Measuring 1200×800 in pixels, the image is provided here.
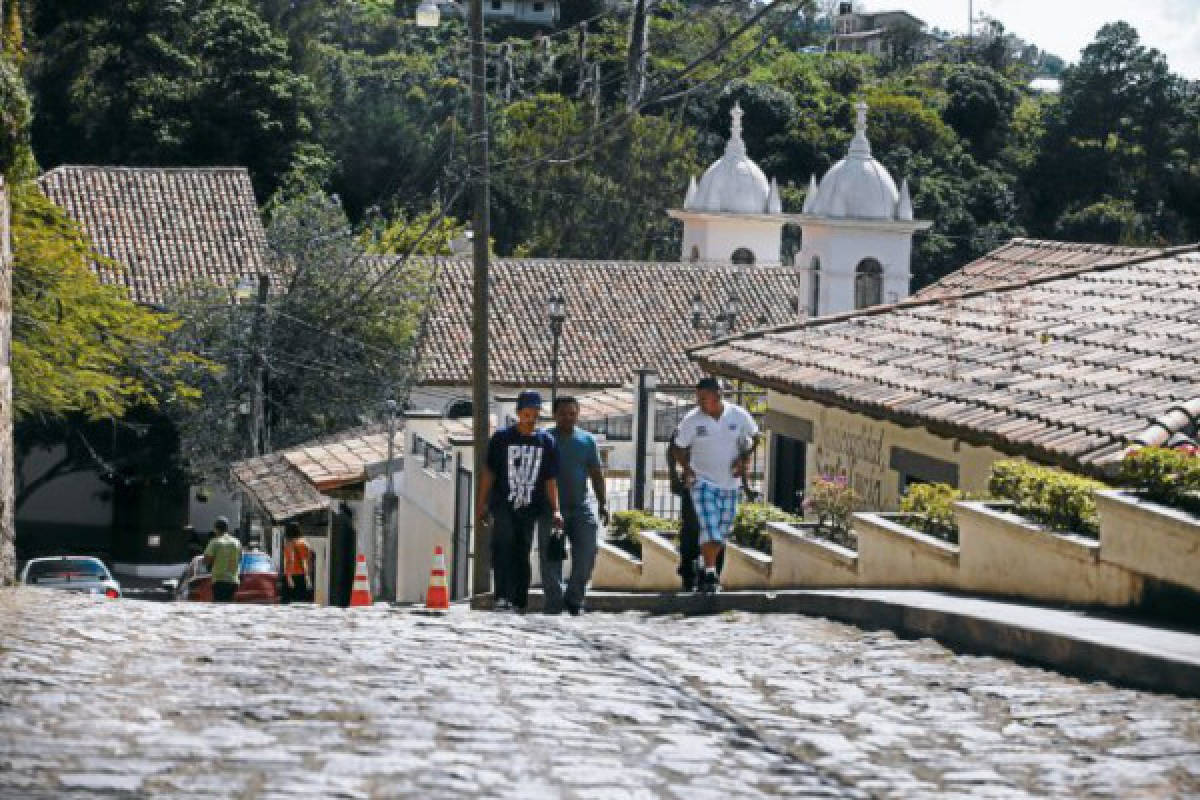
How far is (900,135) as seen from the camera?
9231cm

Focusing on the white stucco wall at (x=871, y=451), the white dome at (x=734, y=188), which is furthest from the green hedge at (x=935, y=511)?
the white dome at (x=734, y=188)

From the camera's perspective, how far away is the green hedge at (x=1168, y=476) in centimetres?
1164

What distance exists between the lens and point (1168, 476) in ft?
38.8

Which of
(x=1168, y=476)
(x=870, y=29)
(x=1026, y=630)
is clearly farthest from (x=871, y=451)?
(x=870, y=29)

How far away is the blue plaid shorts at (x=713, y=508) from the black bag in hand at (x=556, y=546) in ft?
2.93

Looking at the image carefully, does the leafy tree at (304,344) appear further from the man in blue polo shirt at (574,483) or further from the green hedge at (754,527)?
the man in blue polo shirt at (574,483)

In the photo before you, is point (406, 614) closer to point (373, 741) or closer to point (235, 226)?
point (373, 741)

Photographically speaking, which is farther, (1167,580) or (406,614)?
(406,614)

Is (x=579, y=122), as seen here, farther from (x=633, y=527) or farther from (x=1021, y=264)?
(x=633, y=527)

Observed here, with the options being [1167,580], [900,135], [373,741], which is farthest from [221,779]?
[900,135]

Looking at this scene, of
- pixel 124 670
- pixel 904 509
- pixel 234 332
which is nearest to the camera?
pixel 124 670

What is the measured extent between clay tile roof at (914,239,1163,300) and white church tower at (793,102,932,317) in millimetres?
24341

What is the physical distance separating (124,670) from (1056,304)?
12.4 metres

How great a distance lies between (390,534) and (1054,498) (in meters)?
19.8
